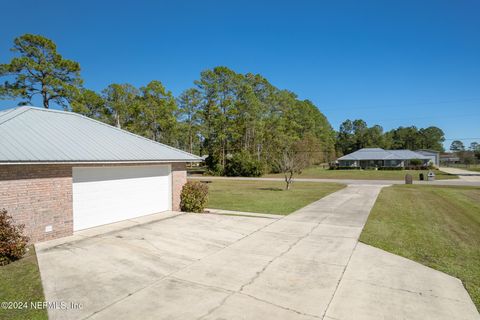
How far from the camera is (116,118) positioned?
44844 millimetres

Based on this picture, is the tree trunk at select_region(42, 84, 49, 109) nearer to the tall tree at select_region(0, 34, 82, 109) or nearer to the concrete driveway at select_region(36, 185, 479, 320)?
the tall tree at select_region(0, 34, 82, 109)

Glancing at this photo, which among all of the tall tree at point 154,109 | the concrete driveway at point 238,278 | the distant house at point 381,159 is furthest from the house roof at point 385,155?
the concrete driveway at point 238,278

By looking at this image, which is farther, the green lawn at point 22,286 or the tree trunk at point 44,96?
the tree trunk at point 44,96

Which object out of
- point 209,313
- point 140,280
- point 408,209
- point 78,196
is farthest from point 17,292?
point 408,209

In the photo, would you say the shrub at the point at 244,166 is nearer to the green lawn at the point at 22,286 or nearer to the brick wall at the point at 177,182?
the brick wall at the point at 177,182

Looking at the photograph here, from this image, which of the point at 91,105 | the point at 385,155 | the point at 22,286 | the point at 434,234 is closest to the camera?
the point at 22,286

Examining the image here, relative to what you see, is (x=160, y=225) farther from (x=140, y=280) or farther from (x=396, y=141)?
(x=396, y=141)

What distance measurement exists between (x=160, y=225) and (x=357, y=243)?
6.80 m

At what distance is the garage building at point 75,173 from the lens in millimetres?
8648

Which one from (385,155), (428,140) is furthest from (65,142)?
(428,140)

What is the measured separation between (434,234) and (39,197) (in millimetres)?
12809

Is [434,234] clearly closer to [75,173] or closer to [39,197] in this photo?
[75,173]

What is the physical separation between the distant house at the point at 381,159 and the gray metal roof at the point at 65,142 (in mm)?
57652

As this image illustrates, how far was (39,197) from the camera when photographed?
895cm
